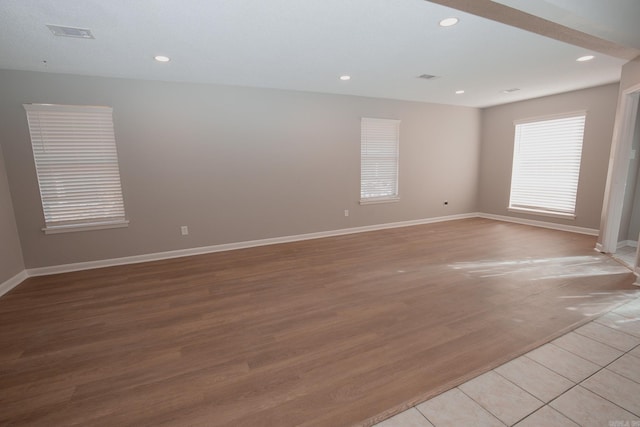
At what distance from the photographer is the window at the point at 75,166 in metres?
3.45

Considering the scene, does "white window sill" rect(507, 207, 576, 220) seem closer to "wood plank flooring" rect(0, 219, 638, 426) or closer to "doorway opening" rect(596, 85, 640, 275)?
"doorway opening" rect(596, 85, 640, 275)

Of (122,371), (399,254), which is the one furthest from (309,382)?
(399,254)

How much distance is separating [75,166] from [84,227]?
32.2 inches

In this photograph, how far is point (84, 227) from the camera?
3691 mm

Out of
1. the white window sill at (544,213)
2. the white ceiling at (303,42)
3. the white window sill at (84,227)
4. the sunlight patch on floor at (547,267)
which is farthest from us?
the white window sill at (544,213)

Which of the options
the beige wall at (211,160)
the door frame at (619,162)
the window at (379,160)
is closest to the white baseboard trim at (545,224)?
the door frame at (619,162)

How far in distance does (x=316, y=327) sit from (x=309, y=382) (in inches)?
23.9

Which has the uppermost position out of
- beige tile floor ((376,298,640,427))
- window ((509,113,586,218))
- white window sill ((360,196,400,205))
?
window ((509,113,586,218))

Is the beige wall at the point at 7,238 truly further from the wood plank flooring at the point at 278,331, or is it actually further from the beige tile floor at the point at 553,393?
the beige tile floor at the point at 553,393

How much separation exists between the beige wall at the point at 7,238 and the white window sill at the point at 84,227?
30 centimetres

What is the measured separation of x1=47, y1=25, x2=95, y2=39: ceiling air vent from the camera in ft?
7.82

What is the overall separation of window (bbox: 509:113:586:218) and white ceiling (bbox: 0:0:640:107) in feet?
3.61

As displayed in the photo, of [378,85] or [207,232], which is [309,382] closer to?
[207,232]

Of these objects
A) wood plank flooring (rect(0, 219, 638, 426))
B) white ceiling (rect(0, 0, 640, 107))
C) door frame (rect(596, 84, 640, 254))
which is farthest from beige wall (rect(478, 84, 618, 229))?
wood plank flooring (rect(0, 219, 638, 426))
